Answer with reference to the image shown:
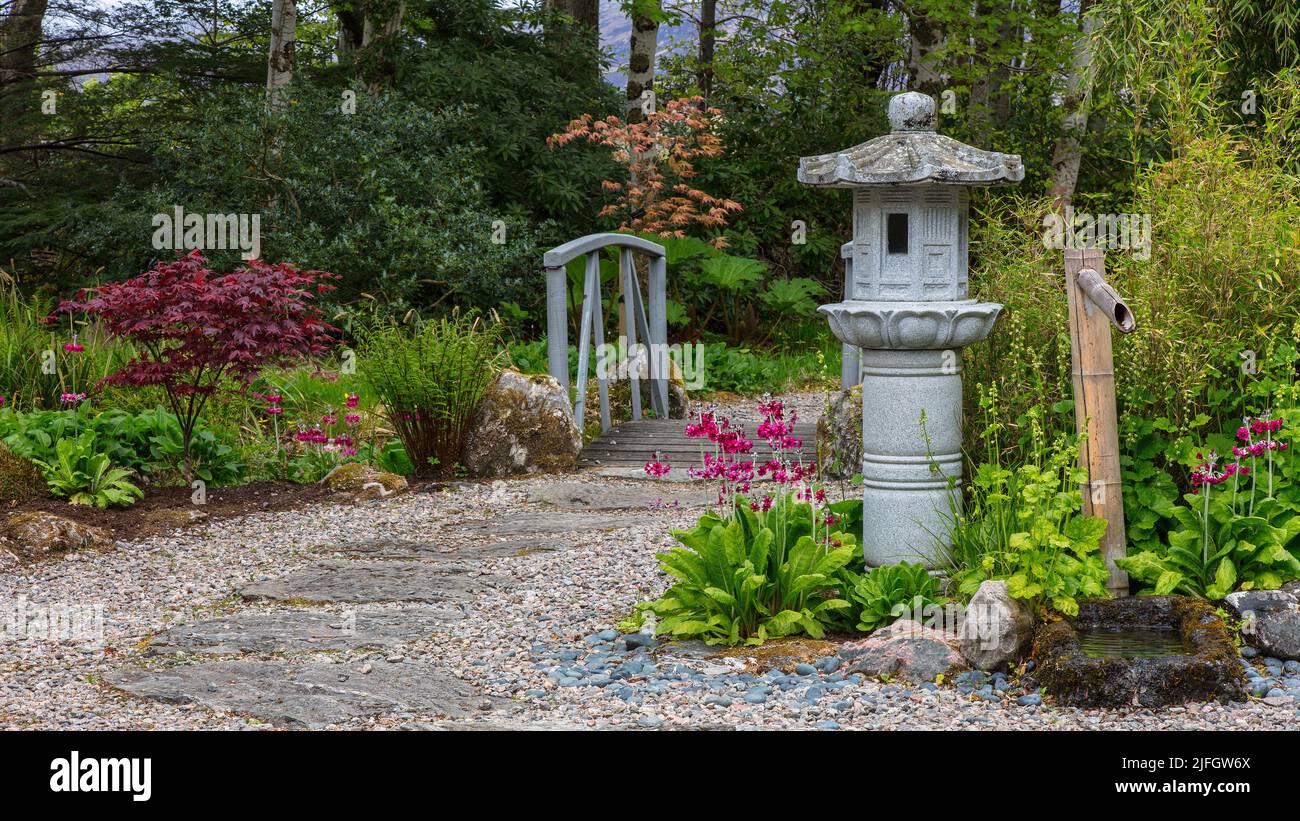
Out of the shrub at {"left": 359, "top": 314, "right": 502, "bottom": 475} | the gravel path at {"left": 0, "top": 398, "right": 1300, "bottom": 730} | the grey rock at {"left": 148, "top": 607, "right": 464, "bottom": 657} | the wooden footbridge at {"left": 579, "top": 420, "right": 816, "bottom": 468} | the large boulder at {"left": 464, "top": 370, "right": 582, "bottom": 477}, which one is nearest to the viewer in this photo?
the gravel path at {"left": 0, "top": 398, "right": 1300, "bottom": 730}

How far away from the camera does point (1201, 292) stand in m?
4.45

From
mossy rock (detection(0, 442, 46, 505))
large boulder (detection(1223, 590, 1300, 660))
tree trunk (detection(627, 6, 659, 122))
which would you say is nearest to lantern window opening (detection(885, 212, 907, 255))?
large boulder (detection(1223, 590, 1300, 660))

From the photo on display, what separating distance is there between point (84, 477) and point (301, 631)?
8.56ft

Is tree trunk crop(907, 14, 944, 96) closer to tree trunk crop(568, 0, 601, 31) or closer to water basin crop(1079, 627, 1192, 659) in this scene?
tree trunk crop(568, 0, 601, 31)

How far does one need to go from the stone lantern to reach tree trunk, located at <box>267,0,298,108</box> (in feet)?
27.3

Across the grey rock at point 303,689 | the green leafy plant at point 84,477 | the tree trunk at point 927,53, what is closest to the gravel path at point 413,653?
the grey rock at point 303,689

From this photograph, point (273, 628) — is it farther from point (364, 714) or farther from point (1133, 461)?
point (1133, 461)

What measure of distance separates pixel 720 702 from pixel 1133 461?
1742 millimetres

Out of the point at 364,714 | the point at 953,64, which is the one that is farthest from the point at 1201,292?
the point at 953,64

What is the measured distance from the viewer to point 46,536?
18.3 feet

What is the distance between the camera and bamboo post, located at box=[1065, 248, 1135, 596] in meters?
4.09

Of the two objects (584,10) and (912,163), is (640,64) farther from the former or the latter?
(912,163)

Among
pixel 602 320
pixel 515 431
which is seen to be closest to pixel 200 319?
pixel 515 431

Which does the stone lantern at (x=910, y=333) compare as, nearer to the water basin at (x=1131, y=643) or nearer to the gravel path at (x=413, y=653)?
the water basin at (x=1131, y=643)
